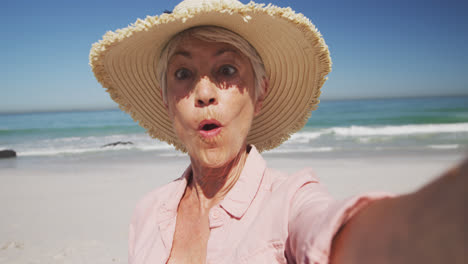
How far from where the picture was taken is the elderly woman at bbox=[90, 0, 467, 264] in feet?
3.22

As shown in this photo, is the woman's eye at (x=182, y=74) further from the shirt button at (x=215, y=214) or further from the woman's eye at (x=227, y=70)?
the shirt button at (x=215, y=214)

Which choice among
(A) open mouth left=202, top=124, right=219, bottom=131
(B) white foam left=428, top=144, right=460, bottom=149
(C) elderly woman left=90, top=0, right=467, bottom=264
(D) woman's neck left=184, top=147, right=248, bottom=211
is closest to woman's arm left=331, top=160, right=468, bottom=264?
(C) elderly woman left=90, top=0, right=467, bottom=264

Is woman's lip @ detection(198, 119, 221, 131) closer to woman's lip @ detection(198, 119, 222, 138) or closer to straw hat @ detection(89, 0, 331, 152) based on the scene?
→ woman's lip @ detection(198, 119, 222, 138)

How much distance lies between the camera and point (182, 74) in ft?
4.48

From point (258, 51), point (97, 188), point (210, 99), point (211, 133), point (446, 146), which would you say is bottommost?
point (97, 188)

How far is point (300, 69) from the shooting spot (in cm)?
169

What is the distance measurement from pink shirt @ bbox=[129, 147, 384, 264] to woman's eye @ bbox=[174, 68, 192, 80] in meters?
0.48

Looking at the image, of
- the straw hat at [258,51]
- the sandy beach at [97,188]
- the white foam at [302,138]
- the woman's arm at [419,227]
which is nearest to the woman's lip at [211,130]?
the straw hat at [258,51]

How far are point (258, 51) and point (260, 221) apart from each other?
0.88 metres

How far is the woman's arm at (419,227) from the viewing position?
0.36m

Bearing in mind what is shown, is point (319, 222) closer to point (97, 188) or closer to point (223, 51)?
point (223, 51)

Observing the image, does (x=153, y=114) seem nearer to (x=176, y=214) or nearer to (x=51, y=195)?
(x=176, y=214)

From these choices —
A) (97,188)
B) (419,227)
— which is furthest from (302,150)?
(419,227)

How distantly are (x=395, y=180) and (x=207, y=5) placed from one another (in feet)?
20.5
